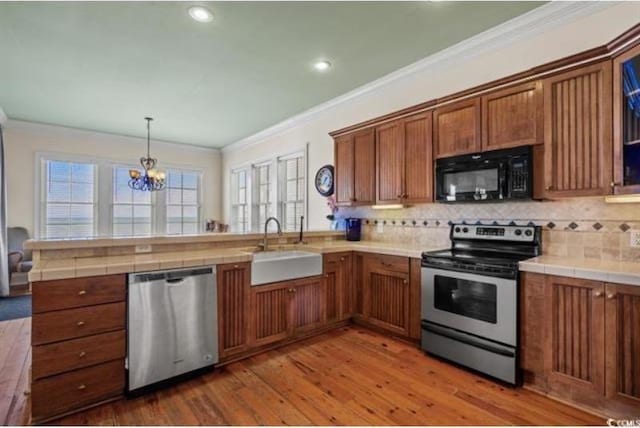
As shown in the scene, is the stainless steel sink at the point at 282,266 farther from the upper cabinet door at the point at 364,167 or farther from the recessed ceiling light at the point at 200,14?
the recessed ceiling light at the point at 200,14

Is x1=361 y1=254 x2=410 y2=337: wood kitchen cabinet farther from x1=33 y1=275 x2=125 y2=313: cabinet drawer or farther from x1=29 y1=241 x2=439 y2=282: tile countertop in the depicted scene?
x1=33 y1=275 x2=125 y2=313: cabinet drawer

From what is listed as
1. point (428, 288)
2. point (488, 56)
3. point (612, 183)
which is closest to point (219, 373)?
point (428, 288)

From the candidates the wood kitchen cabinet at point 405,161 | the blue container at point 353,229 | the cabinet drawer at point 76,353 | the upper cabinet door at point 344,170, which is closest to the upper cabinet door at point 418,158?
the wood kitchen cabinet at point 405,161

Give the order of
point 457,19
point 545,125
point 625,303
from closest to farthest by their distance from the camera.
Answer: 1. point 625,303
2. point 545,125
3. point 457,19

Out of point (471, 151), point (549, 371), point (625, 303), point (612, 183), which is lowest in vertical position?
point (549, 371)

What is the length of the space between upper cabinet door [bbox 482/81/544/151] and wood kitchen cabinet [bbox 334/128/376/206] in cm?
128

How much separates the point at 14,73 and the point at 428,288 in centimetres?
512

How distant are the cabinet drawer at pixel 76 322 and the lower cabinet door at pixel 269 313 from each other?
1.00 m

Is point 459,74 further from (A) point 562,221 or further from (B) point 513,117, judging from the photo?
(A) point 562,221

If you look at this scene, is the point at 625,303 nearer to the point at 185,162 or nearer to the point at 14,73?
the point at 14,73

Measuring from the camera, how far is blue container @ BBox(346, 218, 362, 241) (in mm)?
4031

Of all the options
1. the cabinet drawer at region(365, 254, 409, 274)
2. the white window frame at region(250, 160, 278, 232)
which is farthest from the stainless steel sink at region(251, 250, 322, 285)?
the white window frame at region(250, 160, 278, 232)

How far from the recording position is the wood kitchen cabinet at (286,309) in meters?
2.75

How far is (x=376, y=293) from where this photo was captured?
129 inches
